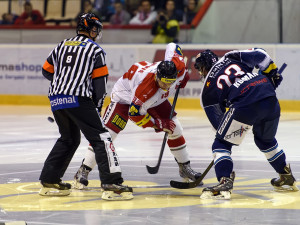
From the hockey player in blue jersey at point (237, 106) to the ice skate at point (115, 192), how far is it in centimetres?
56

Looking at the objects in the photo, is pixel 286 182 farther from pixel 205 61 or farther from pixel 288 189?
pixel 205 61

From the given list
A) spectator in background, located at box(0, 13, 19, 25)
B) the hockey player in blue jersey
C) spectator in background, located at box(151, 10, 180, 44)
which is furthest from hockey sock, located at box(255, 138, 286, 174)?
spectator in background, located at box(0, 13, 19, 25)

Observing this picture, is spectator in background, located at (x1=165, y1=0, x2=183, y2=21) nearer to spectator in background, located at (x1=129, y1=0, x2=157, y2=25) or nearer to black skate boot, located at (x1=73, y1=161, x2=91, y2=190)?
spectator in background, located at (x1=129, y1=0, x2=157, y2=25)

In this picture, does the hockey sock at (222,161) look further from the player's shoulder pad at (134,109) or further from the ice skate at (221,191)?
the player's shoulder pad at (134,109)

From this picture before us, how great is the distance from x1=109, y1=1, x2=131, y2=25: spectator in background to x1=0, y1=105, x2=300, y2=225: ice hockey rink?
17.9ft

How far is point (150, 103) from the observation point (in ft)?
20.6

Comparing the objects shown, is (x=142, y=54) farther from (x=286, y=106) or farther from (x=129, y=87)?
(x=129, y=87)

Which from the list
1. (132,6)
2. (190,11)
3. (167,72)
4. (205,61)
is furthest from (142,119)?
(132,6)

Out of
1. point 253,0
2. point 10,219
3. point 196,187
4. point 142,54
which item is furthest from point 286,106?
point 10,219

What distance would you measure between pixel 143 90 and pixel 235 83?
0.76 metres

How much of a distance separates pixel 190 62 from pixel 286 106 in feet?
6.61

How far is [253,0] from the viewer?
13820mm

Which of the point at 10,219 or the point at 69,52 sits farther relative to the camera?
the point at 69,52

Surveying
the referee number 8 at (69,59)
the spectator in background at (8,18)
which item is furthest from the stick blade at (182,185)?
the spectator in background at (8,18)
